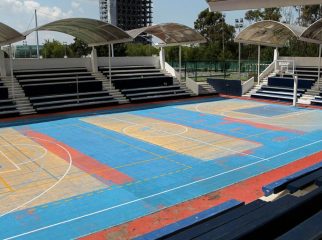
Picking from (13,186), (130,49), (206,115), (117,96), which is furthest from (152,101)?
(130,49)

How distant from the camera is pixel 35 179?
9.32 meters

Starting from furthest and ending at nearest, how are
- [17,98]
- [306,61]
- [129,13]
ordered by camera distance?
[129,13], [306,61], [17,98]

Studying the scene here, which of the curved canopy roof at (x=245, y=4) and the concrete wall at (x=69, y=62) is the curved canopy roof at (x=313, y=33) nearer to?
the concrete wall at (x=69, y=62)

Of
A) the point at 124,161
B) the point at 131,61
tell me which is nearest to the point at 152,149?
the point at 124,161

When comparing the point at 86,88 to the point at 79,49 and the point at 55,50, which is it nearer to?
the point at 55,50

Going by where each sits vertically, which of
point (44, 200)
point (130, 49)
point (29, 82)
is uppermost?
point (130, 49)

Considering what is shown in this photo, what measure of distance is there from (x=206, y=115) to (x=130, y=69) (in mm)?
10313

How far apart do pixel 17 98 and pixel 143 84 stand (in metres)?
8.57

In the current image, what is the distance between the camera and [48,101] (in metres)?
21.1

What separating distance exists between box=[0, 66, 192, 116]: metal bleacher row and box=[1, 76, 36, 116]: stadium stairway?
8cm

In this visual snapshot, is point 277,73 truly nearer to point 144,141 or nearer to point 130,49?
point 144,141

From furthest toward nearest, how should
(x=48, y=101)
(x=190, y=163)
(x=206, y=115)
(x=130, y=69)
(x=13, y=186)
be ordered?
(x=130, y=69) < (x=48, y=101) < (x=206, y=115) < (x=190, y=163) < (x=13, y=186)

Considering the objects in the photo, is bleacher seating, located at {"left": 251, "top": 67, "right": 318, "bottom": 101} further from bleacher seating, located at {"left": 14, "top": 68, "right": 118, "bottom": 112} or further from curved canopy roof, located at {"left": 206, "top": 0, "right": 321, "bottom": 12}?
curved canopy roof, located at {"left": 206, "top": 0, "right": 321, "bottom": 12}

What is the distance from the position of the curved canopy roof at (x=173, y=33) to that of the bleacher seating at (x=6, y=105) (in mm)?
8875
